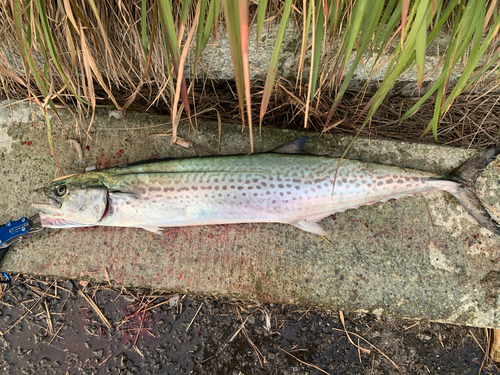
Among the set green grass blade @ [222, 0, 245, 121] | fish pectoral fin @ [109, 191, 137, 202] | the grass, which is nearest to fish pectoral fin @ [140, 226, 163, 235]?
fish pectoral fin @ [109, 191, 137, 202]

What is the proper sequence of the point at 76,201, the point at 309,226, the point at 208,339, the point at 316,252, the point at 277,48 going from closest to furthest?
the point at 277,48, the point at 76,201, the point at 309,226, the point at 316,252, the point at 208,339

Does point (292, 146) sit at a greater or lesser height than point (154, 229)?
greater

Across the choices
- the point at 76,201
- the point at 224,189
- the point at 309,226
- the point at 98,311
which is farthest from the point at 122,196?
the point at 309,226

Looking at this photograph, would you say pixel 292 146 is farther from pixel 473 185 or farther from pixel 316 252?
pixel 473 185

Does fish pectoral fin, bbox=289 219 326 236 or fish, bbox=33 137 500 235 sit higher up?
fish, bbox=33 137 500 235

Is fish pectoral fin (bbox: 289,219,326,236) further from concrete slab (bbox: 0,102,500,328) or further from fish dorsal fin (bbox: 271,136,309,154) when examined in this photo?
fish dorsal fin (bbox: 271,136,309,154)

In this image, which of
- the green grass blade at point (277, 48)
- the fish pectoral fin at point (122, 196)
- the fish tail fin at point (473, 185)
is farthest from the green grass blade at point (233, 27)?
the fish tail fin at point (473, 185)

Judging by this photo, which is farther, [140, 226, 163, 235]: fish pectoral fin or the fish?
[140, 226, 163, 235]: fish pectoral fin
